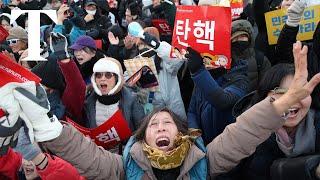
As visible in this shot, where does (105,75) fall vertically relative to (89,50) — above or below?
below

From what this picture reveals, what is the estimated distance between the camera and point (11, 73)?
1846mm

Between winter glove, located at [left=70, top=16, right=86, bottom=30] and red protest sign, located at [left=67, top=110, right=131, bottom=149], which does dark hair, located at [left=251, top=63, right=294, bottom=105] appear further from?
winter glove, located at [left=70, top=16, right=86, bottom=30]

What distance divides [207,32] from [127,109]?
2.58 feet

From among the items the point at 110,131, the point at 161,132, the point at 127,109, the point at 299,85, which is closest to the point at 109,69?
the point at 127,109

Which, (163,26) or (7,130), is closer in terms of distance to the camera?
(7,130)

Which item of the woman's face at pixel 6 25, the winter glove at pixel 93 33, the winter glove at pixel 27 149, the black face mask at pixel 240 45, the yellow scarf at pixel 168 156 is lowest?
the yellow scarf at pixel 168 156

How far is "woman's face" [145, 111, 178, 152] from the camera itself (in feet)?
7.68

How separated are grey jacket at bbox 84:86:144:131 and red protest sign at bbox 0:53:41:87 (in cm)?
136

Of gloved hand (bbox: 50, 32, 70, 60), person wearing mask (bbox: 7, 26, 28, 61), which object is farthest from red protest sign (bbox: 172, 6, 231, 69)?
person wearing mask (bbox: 7, 26, 28, 61)

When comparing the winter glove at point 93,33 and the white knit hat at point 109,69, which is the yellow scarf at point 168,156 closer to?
the white knit hat at point 109,69

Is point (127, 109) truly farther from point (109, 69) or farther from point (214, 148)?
point (214, 148)

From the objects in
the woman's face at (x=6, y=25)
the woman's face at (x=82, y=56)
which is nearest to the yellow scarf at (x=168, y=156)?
the woman's face at (x=82, y=56)

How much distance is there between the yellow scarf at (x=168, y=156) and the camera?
2.20 m

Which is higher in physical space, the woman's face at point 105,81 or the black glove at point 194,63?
the black glove at point 194,63
